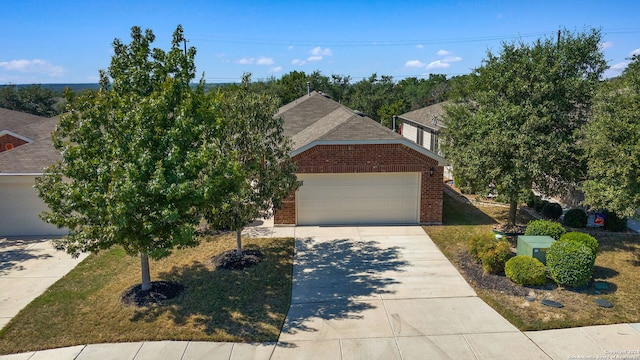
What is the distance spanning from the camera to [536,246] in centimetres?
1193

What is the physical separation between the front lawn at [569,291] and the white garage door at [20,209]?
1392 centimetres

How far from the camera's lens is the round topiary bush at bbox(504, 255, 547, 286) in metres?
11.1

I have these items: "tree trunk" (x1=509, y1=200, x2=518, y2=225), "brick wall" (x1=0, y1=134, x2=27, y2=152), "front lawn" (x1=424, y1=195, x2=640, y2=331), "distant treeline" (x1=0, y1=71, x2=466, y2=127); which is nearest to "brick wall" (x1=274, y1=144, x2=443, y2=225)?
"front lawn" (x1=424, y1=195, x2=640, y2=331)

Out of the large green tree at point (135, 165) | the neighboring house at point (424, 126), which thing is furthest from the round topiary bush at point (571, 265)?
the neighboring house at point (424, 126)

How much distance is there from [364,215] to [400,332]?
7.83 meters

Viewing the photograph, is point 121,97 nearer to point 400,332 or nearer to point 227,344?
point 227,344

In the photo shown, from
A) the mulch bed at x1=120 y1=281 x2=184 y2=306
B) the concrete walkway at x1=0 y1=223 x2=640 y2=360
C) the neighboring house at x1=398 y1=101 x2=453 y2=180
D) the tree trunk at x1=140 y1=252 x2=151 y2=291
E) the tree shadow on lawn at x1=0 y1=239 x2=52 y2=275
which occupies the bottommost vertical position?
the concrete walkway at x1=0 y1=223 x2=640 y2=360

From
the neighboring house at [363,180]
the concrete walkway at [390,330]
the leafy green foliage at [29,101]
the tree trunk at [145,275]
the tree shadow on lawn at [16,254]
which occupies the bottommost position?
the concrete walkway at [390,330]

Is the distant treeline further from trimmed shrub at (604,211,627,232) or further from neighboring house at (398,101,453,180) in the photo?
trimmed shrub at (604,211,627,232)

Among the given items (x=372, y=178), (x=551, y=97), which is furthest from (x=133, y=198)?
(x=551, y=97)

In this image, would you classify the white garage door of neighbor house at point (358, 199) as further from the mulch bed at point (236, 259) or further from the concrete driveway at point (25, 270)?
the concrete driveway at point (25, 270)

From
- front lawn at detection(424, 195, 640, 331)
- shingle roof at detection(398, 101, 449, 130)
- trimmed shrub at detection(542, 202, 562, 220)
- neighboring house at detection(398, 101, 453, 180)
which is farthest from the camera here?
shingle roof at detection(398, 101, 449, 130)

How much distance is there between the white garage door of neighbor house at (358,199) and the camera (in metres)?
16.5

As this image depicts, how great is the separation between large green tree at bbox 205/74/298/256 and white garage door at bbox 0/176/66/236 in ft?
27.1
